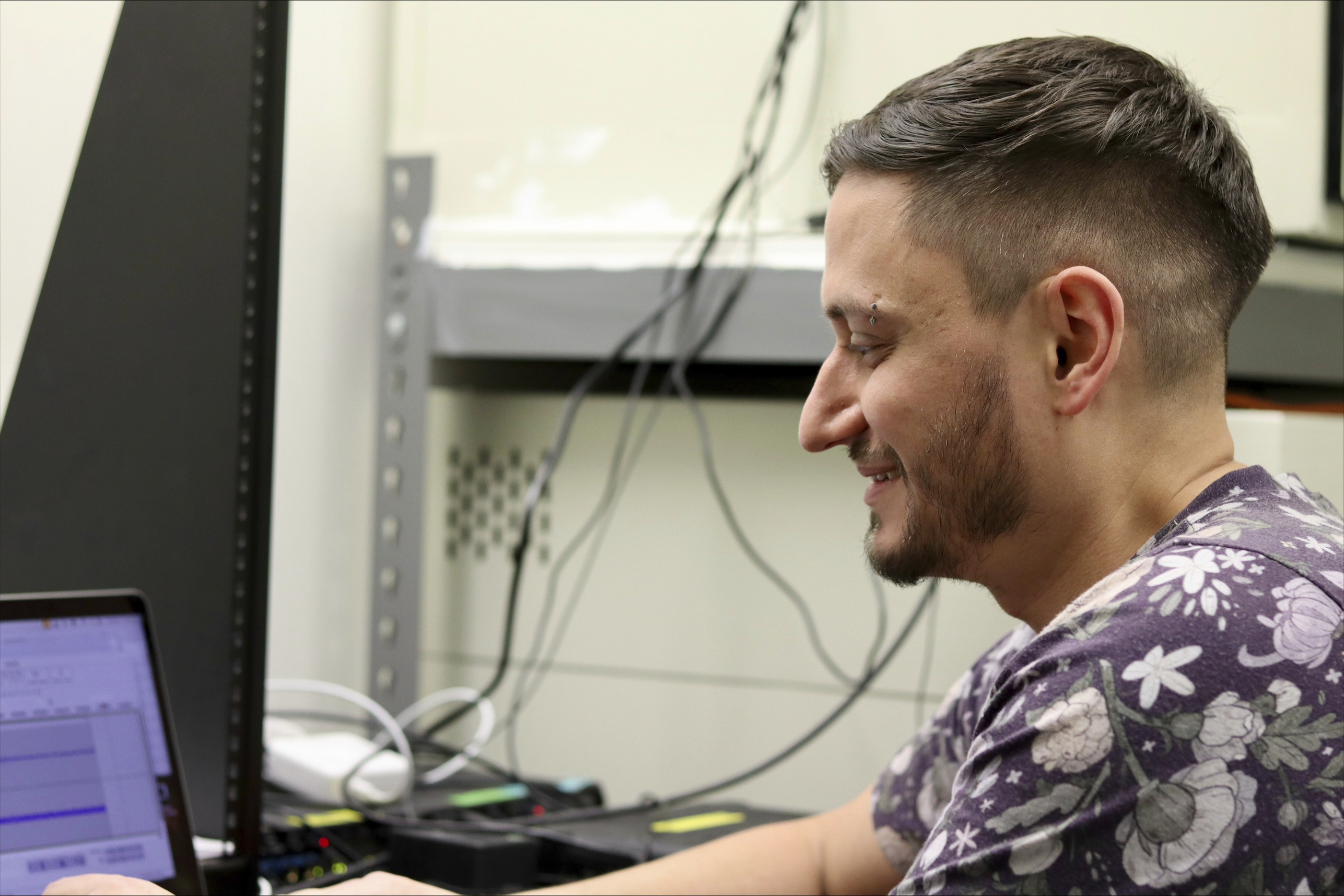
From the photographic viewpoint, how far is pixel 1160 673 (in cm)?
56

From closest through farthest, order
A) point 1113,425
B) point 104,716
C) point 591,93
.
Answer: point 1113,425 < point 104,716 < point 591,93

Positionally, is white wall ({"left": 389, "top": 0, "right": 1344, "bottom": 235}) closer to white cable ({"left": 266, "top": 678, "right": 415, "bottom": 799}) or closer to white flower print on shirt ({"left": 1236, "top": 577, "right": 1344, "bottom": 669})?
white cable ({"left": 266, "top": 678, "right": 415, "bottom": 799})

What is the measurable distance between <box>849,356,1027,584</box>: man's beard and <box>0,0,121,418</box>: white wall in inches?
27.0

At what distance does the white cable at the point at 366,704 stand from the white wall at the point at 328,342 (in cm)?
2

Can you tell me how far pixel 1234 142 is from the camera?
76 cm

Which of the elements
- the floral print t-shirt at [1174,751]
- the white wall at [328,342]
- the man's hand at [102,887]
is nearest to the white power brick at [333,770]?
the white wall at [328,342]

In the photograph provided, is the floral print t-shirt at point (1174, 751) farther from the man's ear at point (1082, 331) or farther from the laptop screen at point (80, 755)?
the laptop screen at point (80, 755)

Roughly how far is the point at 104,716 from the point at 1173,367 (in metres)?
0.73

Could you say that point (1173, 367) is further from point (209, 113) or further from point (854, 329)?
point (209, 113)

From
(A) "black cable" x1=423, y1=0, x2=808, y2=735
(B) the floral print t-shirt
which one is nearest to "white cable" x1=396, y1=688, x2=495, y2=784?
(A) "black cable" x1=423, y1=0, x2=808, y2=735

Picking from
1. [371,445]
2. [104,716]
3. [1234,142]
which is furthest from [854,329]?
[371,445]

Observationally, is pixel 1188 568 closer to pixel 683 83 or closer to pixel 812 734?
pixel 812 734

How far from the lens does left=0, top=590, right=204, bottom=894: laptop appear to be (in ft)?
2.62

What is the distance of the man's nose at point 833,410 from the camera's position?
775mm
